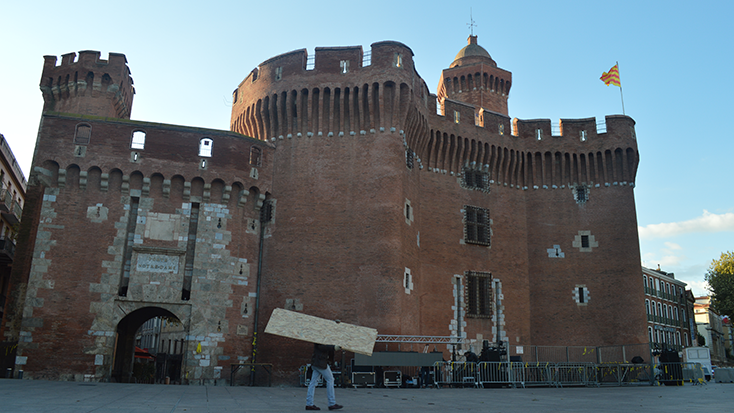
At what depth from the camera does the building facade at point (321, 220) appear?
22797mm

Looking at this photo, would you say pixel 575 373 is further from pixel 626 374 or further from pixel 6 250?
pixel 6 250

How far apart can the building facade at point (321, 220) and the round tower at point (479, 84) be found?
575 centimetres

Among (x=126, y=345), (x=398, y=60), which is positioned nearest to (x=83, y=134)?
(x=126, y=345)

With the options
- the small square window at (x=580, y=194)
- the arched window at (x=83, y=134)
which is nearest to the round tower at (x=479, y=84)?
the small square window at (x=580, y=194)

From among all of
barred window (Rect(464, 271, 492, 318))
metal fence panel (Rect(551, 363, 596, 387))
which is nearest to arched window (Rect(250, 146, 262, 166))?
barred window (Rect(464, 271, 492, 318))

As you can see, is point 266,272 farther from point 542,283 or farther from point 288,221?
point 542,283

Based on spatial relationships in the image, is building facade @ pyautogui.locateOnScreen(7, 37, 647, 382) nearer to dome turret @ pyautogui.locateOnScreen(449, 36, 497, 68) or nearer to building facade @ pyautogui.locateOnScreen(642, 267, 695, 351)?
dome turret @ pyautogui.locateOnScreen(449, 36, 497, 68)

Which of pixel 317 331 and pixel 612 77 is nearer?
pixel 317 331

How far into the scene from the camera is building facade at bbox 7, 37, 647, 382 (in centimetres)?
2280

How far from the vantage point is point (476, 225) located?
30797mm

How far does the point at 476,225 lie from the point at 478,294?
12.5ft

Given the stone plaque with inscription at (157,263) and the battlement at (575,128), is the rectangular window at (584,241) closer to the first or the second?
the battlement at (575,128)

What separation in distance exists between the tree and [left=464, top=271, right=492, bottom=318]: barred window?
24.3m

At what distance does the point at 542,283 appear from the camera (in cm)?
3180
